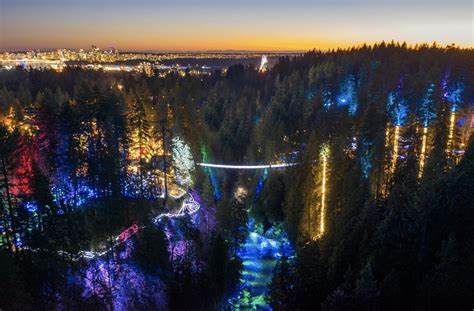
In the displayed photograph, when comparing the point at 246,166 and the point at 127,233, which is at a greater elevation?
the point at 246,166

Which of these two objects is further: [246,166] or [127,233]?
[246,166]

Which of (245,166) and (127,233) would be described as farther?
(245,166)

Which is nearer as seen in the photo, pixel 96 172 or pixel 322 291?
pixel 322 291

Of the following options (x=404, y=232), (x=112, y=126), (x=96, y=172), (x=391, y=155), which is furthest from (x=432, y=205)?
(x=112, y=126)

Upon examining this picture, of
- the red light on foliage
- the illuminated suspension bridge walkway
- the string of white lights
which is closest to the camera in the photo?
the red light on foliage

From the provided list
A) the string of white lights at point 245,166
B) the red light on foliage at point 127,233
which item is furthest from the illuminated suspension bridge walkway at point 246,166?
the red light on foliage at point 127,233

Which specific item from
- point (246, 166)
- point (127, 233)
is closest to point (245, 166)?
point (246, 166)

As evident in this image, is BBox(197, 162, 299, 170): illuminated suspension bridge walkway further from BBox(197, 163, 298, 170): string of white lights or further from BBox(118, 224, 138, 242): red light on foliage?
BBox(118, 224, 138, 242): red light on foliage

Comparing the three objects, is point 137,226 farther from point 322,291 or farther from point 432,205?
point 432,205

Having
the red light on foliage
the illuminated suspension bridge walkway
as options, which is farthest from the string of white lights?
the red light on foliage

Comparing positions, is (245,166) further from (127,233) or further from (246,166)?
(127,233)

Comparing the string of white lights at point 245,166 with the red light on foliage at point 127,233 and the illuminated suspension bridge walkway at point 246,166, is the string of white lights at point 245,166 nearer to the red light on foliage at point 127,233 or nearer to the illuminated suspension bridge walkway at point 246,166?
the illuminated suspension bridge walkway at point 246,166
